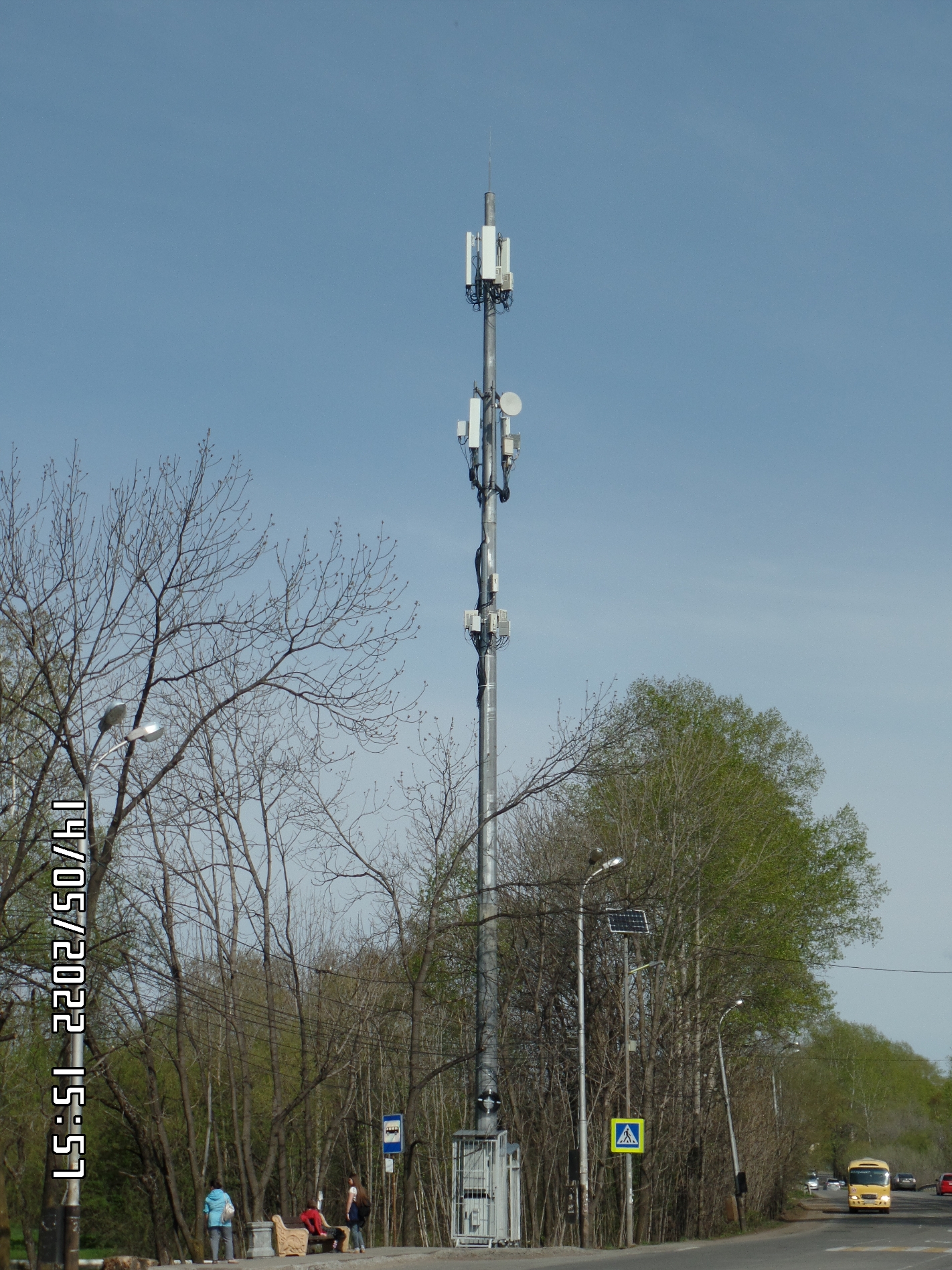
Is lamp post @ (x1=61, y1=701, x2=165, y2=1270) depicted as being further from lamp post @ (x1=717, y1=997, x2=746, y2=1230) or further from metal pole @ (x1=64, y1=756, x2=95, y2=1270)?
lamp post @ (x1=717, y1=997, x2=746, y2=1230)

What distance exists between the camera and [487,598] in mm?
26125

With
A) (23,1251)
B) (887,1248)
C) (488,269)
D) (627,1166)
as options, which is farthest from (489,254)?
(23,1251)

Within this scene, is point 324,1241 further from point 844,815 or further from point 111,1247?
point 111,1247

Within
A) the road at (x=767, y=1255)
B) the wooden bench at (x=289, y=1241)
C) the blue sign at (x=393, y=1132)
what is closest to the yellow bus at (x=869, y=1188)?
the road at (x=767, y=1255)

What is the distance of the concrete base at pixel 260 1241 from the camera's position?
22.4 meters

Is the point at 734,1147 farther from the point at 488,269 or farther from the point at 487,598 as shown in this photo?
the point at 488,269

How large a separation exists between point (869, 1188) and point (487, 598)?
4204 centimetres

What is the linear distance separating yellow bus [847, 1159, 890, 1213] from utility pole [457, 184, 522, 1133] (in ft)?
122

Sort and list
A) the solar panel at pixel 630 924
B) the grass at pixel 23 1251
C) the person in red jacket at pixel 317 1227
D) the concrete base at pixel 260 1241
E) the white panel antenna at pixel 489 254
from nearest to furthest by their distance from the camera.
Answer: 1. the concrete base at pixel 260 1241
2. the person in red jacket at pixel 317 1227
3. the white panel antenna at pixel 489 254
4. the solar panel at pixel 630 924
5. the grass at pixel 23 1251

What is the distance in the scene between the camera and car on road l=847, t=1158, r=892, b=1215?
5612cm

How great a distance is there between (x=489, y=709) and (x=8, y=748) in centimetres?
950

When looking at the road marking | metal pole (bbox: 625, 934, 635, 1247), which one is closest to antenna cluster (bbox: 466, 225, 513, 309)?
metal pole (bbox: 625, 934, 635, 1247)

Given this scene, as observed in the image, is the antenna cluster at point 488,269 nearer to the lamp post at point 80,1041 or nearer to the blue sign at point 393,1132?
the lamp post at point 80,1041

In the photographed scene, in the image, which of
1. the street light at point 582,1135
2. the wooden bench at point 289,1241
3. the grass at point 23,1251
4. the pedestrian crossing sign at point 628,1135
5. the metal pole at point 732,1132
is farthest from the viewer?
the grass at point 23,1251
